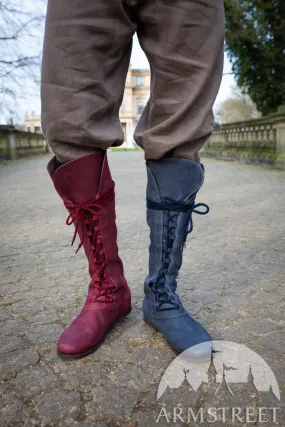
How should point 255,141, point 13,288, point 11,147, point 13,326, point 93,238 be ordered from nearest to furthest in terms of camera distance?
point 93,238 → point 13,326 → point 13,288 → point 255,141 → point 11,147

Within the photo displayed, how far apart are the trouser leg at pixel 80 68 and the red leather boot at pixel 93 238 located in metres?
0.06

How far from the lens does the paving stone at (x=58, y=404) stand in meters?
0.95

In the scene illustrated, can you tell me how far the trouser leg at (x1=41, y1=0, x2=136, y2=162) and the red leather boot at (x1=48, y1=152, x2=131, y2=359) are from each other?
0.06 m

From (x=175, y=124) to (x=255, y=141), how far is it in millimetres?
9412

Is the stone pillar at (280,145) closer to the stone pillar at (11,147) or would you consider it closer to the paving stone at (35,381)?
the paving stone at (35,381)

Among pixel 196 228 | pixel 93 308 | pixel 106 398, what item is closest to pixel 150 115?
pixel 93 308

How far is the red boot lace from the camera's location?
1262mm

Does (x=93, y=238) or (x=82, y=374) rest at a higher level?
(x=93, y=238)

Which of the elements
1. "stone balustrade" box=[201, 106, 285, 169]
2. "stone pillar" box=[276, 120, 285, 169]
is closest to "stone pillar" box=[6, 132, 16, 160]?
"stone balustrade" box=[201, 106, 285, 169]

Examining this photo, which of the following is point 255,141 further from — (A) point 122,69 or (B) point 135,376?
(B) point 135,376

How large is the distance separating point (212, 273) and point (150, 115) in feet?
3.34

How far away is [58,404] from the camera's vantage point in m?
0.99

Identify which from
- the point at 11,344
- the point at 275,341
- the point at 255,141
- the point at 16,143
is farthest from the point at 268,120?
the point at 16,143

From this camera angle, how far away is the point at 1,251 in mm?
2500
